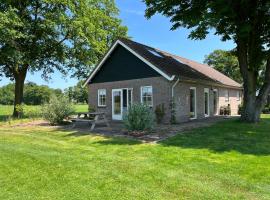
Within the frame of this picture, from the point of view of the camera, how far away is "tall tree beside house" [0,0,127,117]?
82.6ft

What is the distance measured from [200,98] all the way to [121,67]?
259 inches

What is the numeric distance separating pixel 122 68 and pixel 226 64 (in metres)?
42.0

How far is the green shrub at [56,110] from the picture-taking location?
730 inches

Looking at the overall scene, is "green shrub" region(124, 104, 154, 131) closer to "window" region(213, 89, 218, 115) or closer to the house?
the house

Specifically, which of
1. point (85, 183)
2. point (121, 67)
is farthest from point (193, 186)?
point (121, 67)

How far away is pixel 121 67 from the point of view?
→ 2173 centimetres

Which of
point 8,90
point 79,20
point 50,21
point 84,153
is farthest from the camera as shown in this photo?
point 8,90

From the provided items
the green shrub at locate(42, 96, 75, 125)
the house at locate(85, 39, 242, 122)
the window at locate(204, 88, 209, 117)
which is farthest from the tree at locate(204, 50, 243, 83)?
the green shrub at locate(42, 96, 75, 125)

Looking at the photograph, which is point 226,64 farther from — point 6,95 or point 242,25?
point 6,95

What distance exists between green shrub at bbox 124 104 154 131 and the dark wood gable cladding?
20.7 ft

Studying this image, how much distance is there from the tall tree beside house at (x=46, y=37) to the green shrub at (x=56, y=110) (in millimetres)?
8762

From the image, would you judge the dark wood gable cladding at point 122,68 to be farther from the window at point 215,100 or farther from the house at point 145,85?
the window at point 215,100

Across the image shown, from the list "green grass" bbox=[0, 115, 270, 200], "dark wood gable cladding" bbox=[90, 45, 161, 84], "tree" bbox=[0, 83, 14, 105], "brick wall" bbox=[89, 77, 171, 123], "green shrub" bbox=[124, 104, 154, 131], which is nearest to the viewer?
"green grass" bbox=[0, 115, 270, 200]

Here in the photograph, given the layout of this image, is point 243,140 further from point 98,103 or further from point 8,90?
point 8,90
